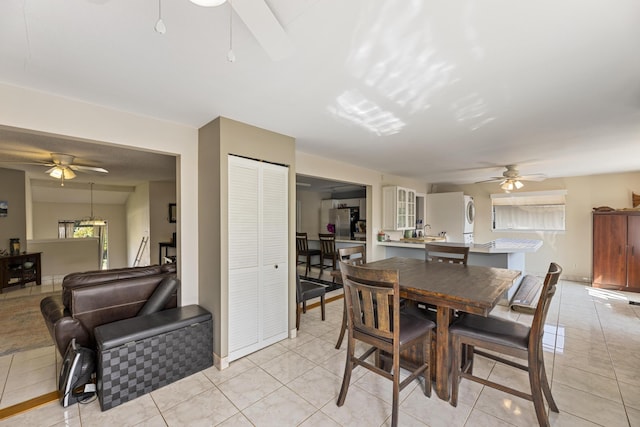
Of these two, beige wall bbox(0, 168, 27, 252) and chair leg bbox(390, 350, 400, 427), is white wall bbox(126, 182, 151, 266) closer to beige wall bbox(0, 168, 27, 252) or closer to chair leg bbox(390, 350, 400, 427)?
beige wall bbox(0, 168, 27, 252)

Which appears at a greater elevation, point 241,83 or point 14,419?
point 241,83

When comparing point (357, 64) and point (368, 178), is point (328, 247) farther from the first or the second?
point (357, 64)

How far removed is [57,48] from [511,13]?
7.85 feet

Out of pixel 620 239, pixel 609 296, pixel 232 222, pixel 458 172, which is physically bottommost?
pixel 609 296

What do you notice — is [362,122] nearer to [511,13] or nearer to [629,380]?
[511,13]

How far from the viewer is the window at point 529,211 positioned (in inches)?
237

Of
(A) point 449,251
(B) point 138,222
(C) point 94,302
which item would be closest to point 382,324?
(A) point 449,251

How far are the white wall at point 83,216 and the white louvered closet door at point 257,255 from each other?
23.9 ft

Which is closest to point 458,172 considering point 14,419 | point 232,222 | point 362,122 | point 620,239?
point 620,239

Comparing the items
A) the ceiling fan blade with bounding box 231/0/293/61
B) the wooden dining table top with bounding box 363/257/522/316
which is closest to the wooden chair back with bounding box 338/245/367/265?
the wooden dining table top with bounding box 363/257/522/316

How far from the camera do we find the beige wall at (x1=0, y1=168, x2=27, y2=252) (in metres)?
4.83

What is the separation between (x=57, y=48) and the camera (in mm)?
1479

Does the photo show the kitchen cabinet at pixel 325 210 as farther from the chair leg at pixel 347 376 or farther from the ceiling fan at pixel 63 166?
the chair leg at pixel 347 376

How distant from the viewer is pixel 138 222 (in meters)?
6.92
